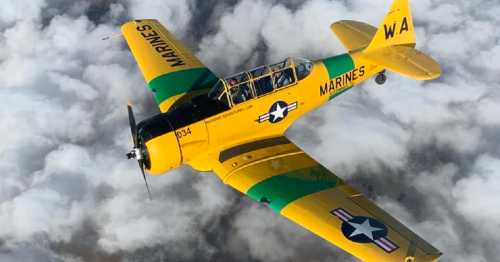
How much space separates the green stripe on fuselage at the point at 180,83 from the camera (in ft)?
45.1

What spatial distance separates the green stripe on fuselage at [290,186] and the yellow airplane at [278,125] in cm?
2

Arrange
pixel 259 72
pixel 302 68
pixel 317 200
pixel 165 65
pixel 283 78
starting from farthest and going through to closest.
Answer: pixel 165 65
pixel 302 68
pixel 283 78
pixel 259 72
pixel 317 200

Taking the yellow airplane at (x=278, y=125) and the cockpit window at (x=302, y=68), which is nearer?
the yellow airplane at (x=278, y=125)

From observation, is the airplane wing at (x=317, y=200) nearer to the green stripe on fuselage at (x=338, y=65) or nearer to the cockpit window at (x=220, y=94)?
the cockpit window at (x=220, y=94)

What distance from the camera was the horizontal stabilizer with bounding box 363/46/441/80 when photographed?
12828 mm

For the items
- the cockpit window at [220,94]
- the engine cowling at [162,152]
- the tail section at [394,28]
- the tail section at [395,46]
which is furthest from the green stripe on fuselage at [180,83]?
the tail section at [394,28]

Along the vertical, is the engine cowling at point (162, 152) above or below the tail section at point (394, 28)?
below

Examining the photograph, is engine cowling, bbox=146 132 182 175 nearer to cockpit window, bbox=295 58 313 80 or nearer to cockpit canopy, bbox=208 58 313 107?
cockpit canopy, bbox=208 58 313 107

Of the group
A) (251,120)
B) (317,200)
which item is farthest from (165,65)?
(317,200)

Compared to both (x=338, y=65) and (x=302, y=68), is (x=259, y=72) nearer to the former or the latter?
(x=302, y=68)

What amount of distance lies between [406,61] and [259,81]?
4538 mm

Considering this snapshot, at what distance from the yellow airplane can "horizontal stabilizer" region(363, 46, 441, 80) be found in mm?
28

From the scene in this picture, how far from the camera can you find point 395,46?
14375 mm

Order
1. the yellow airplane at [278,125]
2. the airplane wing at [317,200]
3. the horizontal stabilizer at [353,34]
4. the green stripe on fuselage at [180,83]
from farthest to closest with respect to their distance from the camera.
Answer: the horizontal stabilizer at [353,34], the green stripe on fuselage at [180,83], the yellow airplane at [278,125], the airplane wing at [317,200]
